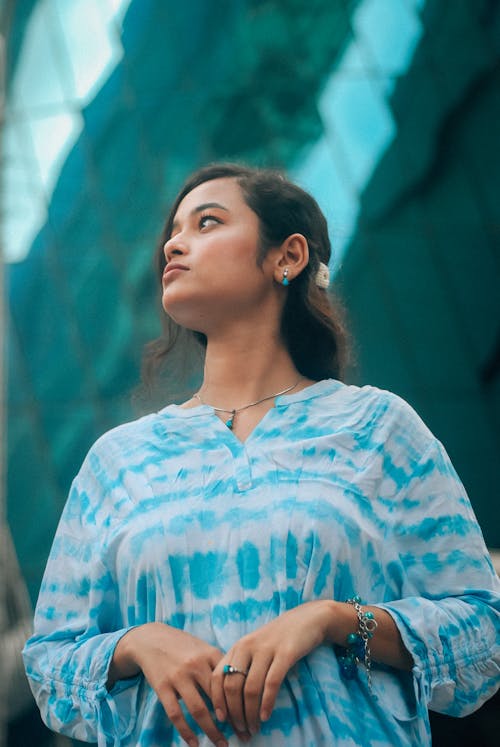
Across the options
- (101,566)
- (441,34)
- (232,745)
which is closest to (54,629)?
(101,566)

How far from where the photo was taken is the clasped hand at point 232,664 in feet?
5.67

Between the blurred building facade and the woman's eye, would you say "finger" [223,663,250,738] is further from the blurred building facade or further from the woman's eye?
the blurred building facade

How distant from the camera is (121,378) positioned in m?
11.9

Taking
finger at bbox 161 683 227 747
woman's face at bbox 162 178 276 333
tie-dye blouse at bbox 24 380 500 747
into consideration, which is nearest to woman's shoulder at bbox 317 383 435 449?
tie-dye blouse at bbox 24 380 500 747

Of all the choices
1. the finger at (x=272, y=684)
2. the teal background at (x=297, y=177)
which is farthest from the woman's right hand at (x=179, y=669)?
the teal background at (x=297, y=177)

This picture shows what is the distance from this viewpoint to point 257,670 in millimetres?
1725

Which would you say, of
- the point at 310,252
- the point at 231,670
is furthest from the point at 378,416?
the point at 231,670

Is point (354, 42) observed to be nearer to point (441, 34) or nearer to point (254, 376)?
point (441, 34)

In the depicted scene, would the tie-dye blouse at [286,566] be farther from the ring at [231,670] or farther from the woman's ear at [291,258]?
the woman's ear at [291,258]

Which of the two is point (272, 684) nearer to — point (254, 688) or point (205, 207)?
point (254, 688)

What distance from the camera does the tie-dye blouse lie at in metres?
1.89

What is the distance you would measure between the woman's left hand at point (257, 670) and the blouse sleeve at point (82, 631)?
0.31 meters

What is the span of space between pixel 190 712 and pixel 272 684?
176 millimetres

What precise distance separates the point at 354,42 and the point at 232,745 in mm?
11642
